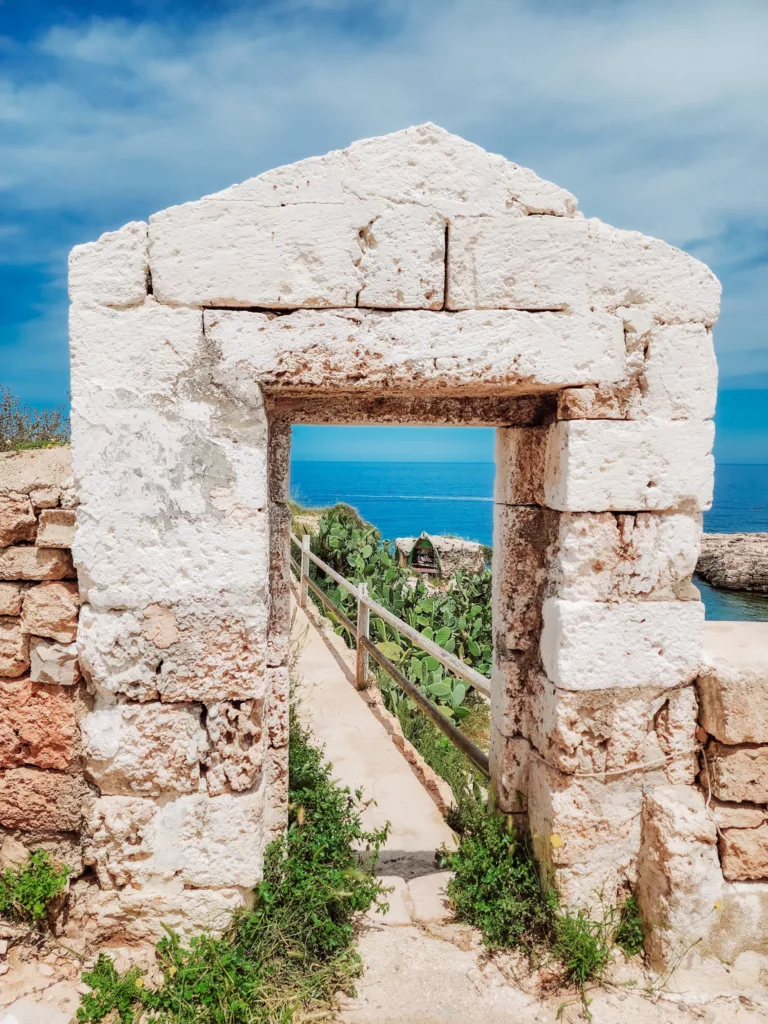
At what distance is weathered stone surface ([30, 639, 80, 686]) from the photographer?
2578 millimetres

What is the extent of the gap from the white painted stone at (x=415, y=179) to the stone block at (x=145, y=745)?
6.61 ft

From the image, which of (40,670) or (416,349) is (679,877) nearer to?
(416,349)

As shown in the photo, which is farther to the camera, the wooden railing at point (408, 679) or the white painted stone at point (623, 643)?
the wooden railing at point (408, 679)

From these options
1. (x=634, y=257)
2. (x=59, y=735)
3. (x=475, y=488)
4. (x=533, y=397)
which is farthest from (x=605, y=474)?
(x=475, y=488)

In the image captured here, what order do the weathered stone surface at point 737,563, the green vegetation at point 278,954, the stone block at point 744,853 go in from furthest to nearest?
the weathered stone surface at point 737,563 → the stone block at point 744,853 → the green vegetation at point 278,954

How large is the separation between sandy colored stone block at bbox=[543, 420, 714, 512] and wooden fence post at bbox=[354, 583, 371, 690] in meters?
3.74

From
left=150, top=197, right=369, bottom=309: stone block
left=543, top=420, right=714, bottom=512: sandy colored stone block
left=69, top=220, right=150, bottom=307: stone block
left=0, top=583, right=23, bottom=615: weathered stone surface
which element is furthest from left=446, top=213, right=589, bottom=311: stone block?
left=0, top=583, right=23, bottom=615: weathered stone surface

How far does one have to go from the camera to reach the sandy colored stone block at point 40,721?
2.61 meters

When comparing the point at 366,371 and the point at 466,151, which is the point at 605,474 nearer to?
the point at 366,371

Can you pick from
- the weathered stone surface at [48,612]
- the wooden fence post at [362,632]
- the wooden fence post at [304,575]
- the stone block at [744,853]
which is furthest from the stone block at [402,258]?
the wooden fence post at [304,575]

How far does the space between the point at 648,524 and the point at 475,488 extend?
153806 mm

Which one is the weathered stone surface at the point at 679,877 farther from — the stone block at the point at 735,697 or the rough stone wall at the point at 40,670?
the rough stone wall at the point at 40,670

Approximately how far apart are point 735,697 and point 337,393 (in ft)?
6.74

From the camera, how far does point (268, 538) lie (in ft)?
8.85
